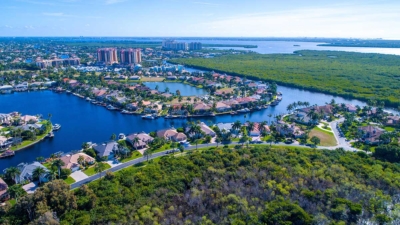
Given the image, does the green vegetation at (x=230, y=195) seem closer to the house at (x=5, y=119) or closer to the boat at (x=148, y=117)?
the boat at (x=148, y=117)

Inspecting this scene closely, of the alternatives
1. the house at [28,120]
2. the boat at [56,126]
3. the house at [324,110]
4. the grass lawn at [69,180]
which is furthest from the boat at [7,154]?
the house at [324,110]

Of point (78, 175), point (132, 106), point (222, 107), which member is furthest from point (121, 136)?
point (222, 107)

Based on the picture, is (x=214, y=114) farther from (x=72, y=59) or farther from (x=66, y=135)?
(x=72, y=59)

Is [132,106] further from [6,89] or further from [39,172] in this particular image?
[6,89]

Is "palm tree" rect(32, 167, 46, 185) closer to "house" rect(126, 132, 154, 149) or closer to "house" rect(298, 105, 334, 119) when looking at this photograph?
"house" rect(126, 132, 154, 149)

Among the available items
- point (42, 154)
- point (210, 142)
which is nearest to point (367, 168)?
point (210, 142)
